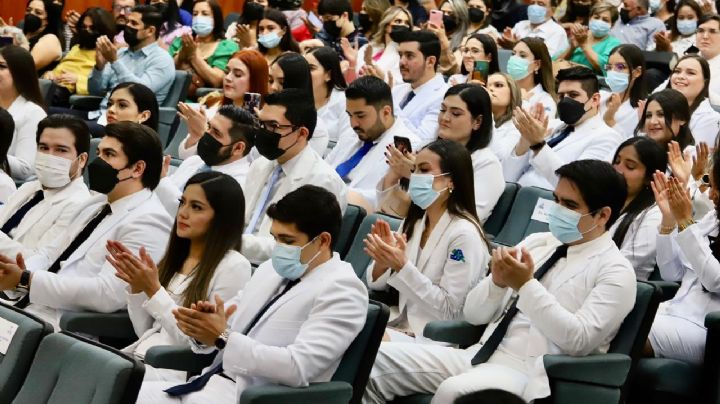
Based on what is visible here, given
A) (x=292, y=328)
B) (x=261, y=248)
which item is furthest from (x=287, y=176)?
(x=292, y=328)

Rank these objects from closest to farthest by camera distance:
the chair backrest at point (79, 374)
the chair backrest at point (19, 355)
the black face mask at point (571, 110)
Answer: the chair backrest at point (79, 374) < the chair backrest at point (19, 355) < the black face mask at point (571, 110)

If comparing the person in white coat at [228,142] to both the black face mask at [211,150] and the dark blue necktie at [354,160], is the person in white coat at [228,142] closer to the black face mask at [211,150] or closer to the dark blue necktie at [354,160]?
the black face mask at [211,150]

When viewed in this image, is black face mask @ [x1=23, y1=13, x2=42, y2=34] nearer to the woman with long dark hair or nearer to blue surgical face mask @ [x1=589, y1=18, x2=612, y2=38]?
blue surgical face mask @ [x1=589, y1=18, x2=612, y2=38]

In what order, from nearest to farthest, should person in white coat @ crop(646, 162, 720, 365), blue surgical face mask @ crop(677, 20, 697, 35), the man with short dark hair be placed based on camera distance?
person in white coat @ crop(646, 162, 720, 365), the man with short dark hair, blue surgical face mask @ crop(677, 20, 697, 35)

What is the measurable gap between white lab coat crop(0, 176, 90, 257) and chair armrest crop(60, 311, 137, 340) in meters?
0.56

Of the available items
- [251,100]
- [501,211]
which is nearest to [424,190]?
[501,211]

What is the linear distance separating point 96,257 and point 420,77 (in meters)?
2.74

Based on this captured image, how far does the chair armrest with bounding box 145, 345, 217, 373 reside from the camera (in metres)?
3.22

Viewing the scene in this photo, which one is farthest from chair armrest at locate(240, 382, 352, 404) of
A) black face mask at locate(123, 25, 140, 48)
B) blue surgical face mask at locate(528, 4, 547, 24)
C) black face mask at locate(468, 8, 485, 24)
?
black face mask at locate(468, 8, 485, 24)

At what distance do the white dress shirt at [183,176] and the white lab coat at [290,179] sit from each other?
0.09m

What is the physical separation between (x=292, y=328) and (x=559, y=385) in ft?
2.42

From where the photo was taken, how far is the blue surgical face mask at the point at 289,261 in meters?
3.22

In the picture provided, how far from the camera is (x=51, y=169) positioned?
4.36 metres

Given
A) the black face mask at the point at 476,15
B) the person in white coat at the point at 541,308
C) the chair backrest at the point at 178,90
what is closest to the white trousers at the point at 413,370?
the person in white coat at the point at 541,308
